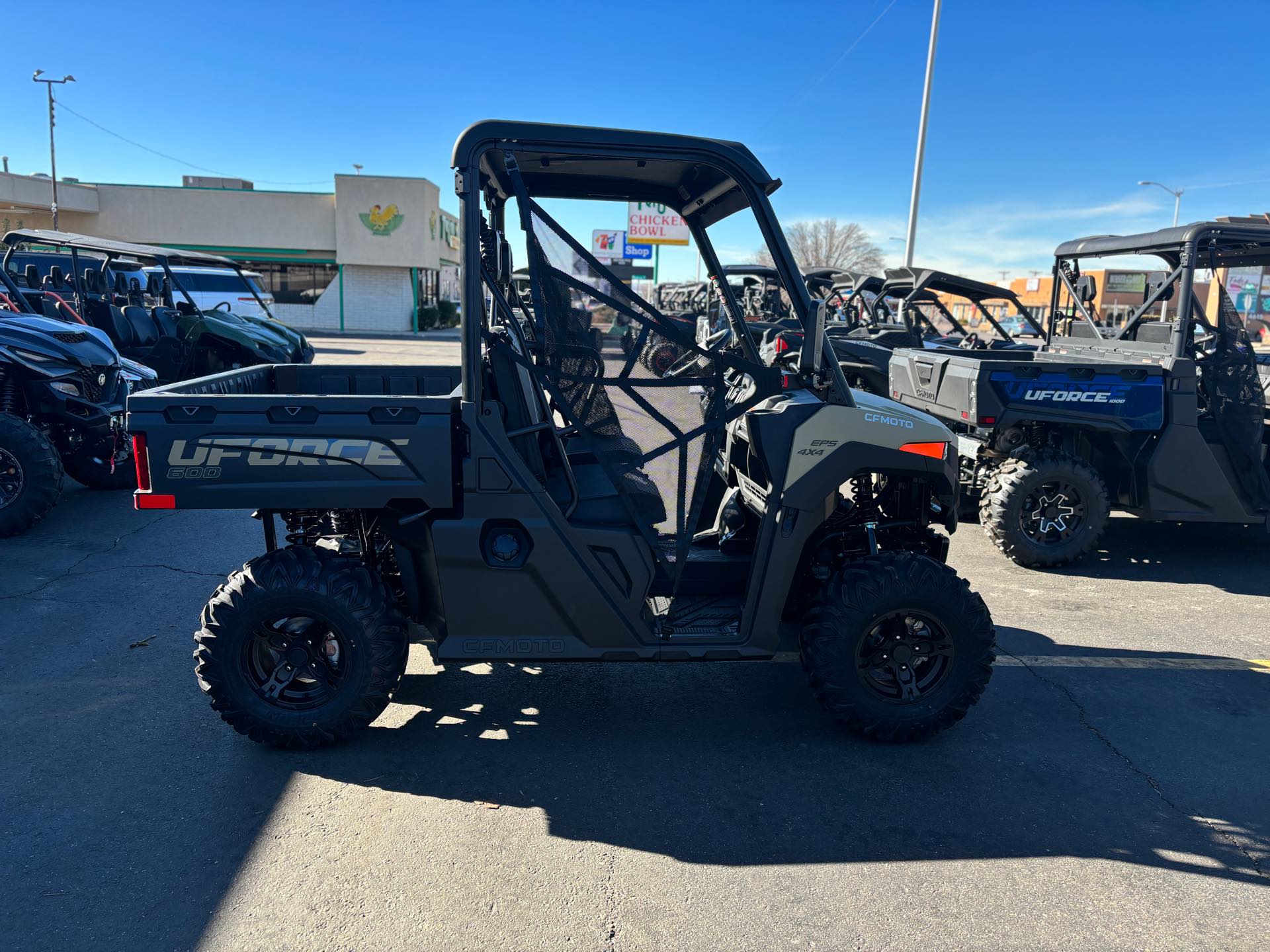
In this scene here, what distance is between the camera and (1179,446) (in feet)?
20.7

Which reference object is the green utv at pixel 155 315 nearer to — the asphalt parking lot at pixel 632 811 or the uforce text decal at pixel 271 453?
the asphalt parking lot at pixel 632 811

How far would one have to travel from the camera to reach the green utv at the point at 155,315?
10.4 m

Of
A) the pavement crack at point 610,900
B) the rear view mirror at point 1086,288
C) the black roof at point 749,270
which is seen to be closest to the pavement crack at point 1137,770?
the pavement crack at point 610,900

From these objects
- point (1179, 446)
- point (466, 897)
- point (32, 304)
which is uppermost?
point (32, 304)

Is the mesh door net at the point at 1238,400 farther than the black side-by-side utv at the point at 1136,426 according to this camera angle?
Yes

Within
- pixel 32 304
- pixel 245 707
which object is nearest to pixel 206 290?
pixel 32 304

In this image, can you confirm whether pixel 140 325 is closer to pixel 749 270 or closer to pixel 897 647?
pixel 749 270

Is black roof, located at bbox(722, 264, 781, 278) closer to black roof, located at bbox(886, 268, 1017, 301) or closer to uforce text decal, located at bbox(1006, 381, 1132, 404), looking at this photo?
black roof, located at bbox(886, 268, 1017, 301)

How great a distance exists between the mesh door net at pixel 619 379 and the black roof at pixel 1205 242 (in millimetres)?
4858

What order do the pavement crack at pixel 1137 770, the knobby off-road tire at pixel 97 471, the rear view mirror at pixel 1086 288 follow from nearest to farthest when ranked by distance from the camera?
the pavement crack at pixel 1137 770 → the knobby off-road tire at pixel 97 471 → the rear view mirror at pixel 1086 288

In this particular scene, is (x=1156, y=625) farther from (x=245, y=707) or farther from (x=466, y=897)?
(x=245, y=707)

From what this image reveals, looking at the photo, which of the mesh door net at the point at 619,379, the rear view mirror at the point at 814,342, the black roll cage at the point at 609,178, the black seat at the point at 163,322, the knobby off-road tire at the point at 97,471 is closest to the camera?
the black roll cage at the point at 609,178

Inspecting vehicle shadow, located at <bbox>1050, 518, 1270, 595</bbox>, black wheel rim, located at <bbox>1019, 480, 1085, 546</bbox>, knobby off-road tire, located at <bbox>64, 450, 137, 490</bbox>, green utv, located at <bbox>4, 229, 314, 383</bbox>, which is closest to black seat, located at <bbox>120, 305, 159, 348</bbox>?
green utv, located at <bbox>4, 229, 314, 383</bbox>

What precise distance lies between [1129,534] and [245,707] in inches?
284
